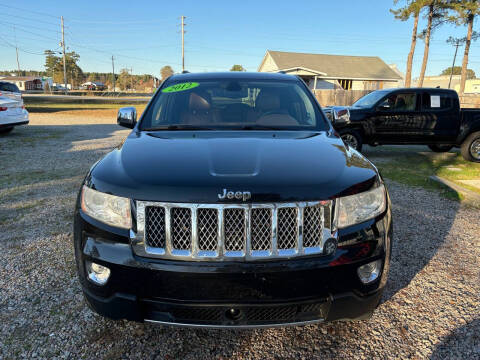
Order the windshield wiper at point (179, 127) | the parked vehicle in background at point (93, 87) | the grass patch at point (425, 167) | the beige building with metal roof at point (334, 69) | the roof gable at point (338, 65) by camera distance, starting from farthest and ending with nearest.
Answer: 1. the parked vehicle in background at point (93, 87)
2. the roof gable at point (338, 65)
3. the beige building with metal roof at point (334, 69)
4. the grass patch at point (425, 167)
5. the windshield wiper at point (179, 127)

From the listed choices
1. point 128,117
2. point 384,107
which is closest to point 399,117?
point 384,107

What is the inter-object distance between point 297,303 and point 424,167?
287 inches

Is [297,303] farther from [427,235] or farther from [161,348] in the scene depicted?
[427,235]

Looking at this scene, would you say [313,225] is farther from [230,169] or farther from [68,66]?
[68,66]

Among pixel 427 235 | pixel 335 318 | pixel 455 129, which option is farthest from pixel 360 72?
pixel 335 318

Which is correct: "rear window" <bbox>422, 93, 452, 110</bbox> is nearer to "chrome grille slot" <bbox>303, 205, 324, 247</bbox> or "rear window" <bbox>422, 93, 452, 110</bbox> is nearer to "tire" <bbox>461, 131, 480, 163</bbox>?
"tire" <bbox>461, 131, 480, 163</bbox>

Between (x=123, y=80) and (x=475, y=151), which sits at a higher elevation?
(x=123, y=80)

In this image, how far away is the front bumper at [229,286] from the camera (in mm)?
1747

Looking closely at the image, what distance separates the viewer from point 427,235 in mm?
3994

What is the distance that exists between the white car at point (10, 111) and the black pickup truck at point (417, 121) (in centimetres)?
965

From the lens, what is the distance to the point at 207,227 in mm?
1751

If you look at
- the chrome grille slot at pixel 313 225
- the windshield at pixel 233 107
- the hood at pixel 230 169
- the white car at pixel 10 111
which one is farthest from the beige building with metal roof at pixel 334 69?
the chrome grille slot at pixel 313 225

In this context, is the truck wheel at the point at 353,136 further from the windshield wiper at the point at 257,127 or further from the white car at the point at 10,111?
the white car at the point at 10,111

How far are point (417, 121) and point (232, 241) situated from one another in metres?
8.41
